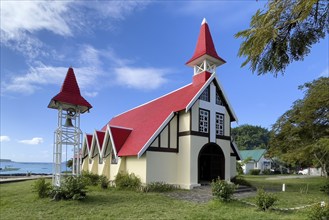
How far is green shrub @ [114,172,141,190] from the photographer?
58.6ft

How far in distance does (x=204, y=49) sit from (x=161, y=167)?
9422 mm

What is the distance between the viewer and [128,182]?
18109mm

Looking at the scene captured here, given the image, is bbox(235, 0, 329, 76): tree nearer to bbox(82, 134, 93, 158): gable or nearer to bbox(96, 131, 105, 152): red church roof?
bbox(96, 131, 105, 152): red church roof

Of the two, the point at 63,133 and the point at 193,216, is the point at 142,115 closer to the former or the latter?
the point at 63,133

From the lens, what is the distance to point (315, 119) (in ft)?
62.4

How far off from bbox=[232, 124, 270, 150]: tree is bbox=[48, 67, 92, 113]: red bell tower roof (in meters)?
73.8

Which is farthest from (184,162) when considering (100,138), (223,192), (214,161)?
(100,138)

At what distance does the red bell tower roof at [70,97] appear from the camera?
16.2 metres

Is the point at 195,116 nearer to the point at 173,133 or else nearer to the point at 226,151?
the point at 173,133

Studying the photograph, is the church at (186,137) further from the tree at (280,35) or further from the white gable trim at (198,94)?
the tree at (280,35)

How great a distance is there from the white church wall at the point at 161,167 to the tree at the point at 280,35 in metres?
13.3

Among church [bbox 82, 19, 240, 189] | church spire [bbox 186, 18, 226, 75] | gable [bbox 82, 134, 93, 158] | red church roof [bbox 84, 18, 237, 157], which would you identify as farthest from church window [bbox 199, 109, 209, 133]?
gable [bbox 82, 134, 93, 158]

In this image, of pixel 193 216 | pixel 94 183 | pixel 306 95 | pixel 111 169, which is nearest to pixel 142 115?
pixel 111 169

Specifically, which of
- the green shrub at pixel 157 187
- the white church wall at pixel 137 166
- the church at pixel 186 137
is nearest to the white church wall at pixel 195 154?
the church at pixel 186 137
